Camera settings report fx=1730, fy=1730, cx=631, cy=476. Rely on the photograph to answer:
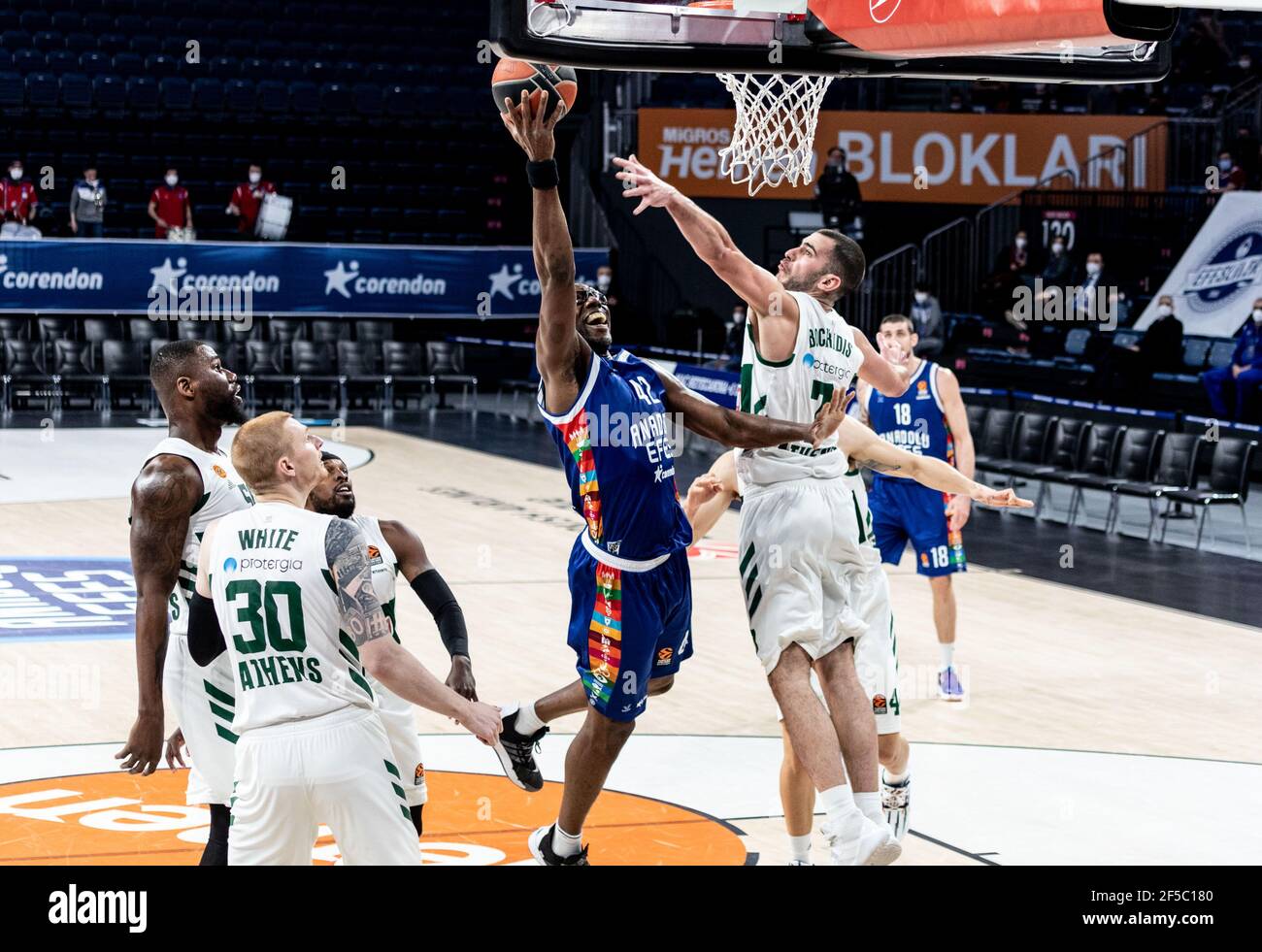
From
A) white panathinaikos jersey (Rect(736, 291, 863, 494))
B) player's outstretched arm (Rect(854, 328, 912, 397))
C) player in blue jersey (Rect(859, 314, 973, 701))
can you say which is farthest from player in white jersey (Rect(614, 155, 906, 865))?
player in blue jersey (Rect(859, 314, 973, 701))

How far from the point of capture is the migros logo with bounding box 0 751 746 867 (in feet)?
20.0

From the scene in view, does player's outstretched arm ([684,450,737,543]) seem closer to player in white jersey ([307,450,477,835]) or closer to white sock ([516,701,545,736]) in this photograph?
white sock ([516,701,545,736])

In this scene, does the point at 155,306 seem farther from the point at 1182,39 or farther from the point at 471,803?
the point at 471,803

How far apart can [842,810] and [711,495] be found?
Result: 141cm

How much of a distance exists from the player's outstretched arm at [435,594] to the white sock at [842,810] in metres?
1.15

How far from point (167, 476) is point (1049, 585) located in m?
8.16

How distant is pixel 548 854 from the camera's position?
19.0 feet

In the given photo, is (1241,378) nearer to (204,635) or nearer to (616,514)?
(616,514)

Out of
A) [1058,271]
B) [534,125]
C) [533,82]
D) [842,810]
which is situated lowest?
[842,810]

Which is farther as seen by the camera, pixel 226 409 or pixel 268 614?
pixel 226 409

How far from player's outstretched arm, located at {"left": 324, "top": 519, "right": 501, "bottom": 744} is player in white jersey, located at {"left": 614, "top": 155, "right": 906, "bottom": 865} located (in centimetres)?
156

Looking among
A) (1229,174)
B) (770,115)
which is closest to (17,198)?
(1229,174)

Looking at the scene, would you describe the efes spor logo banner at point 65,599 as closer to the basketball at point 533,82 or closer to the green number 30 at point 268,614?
the basketball at point 533,82

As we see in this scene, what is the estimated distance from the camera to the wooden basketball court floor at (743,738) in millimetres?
6426
